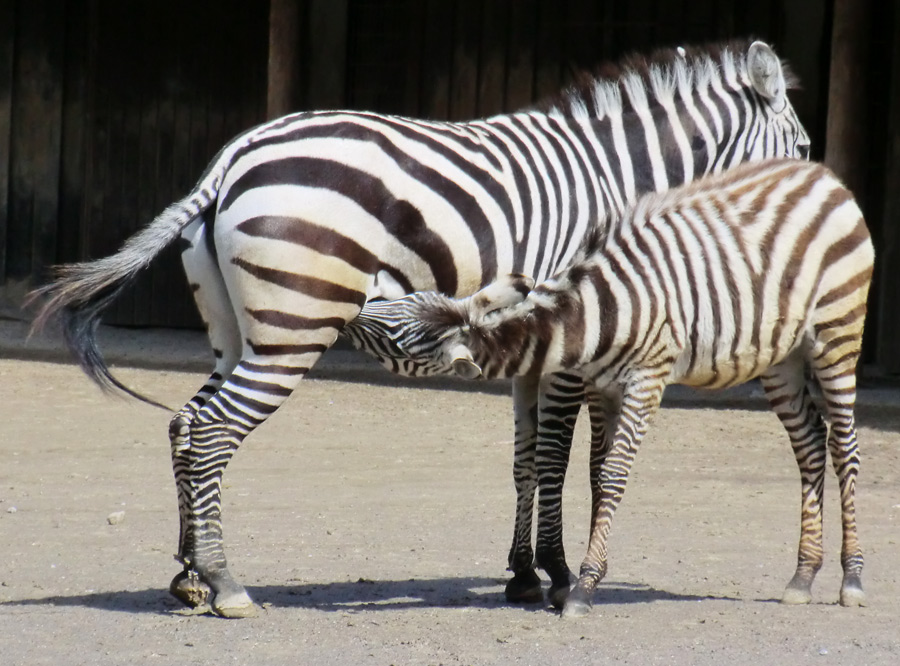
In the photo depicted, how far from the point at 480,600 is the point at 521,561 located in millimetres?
219

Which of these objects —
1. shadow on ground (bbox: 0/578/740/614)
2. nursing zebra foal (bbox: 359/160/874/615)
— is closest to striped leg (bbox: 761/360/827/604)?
nursing zebra foal (bbox: 359/160/874/615)

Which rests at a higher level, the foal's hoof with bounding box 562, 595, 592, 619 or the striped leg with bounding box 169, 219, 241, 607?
the striped leg with bounding box 169, 219, 241, 607

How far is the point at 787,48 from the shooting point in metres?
10.5

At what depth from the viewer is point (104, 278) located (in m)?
5.09

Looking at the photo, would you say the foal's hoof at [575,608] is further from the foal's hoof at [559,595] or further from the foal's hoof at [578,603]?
the foal's hoof at [559,595]

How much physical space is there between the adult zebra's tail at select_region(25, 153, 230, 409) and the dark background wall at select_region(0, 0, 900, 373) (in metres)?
4.64

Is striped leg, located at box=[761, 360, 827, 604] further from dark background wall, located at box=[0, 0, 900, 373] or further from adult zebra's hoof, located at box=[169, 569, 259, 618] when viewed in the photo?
dark background wall, located at box=[0, 0, 900, 373]

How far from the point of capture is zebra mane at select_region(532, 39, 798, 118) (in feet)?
18.6

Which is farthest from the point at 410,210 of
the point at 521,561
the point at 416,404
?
the point at 416,404

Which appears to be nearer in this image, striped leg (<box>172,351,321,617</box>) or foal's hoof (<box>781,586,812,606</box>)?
striped leg (<box>172,351,321,617</box>)

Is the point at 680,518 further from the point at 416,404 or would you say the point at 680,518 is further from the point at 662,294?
the point at 416,404

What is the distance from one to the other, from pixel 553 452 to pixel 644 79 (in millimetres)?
1626

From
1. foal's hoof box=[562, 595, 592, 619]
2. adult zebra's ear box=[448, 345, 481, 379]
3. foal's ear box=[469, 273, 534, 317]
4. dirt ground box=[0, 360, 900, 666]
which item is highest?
foal's ear box=[469, 273, 534, 317]

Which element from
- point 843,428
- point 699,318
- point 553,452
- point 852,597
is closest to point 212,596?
point 553,452
